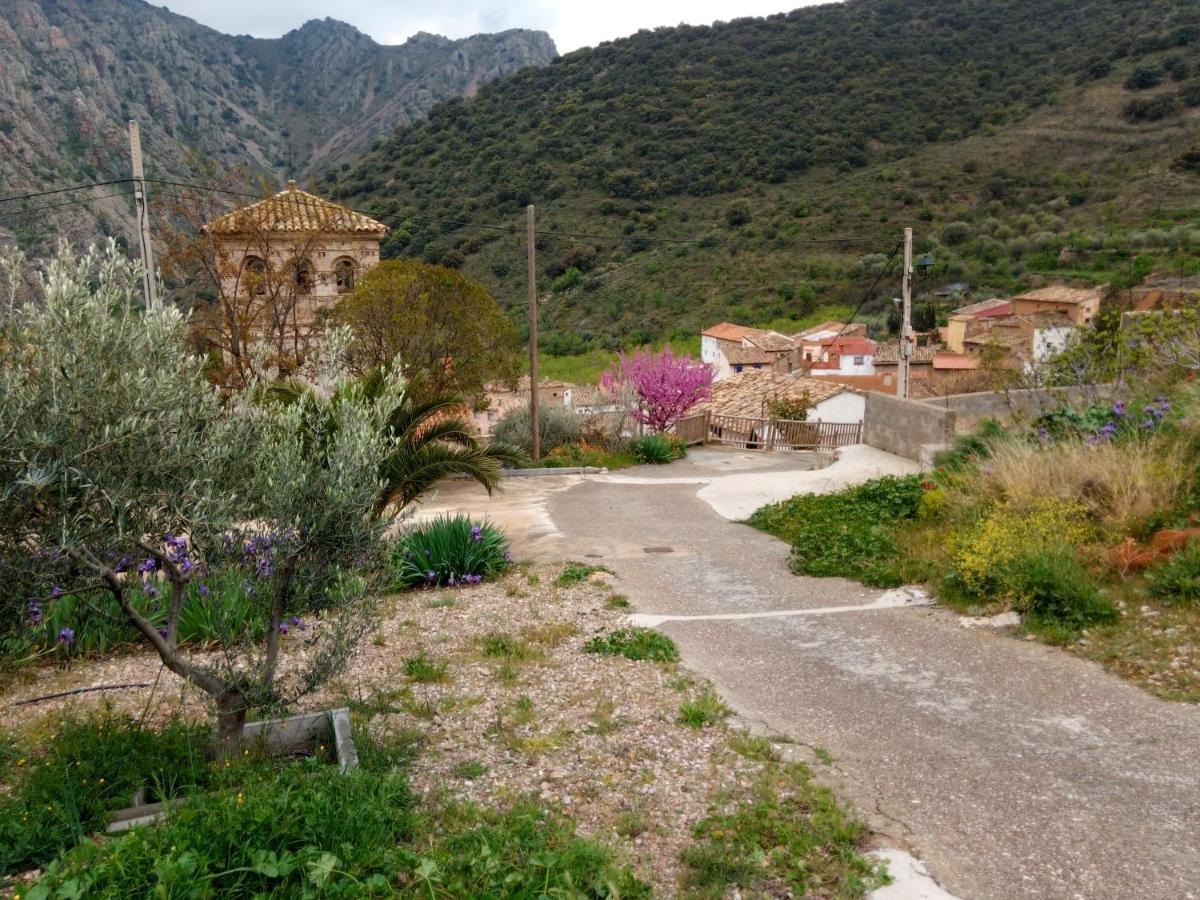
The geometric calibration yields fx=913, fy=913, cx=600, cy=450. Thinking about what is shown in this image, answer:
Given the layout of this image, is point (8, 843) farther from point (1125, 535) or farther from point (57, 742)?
point (1125, 535)

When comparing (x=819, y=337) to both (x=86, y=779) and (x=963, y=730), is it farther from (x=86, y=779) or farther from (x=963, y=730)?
(x=86, y=779)

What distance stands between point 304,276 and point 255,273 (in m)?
2.14

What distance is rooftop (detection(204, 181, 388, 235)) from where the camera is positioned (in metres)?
18.2

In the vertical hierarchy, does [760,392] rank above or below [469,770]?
above

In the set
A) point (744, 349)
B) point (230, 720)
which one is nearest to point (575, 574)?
point (230, 720)

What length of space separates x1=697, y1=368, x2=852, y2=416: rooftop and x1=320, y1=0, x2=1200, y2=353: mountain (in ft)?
41.5

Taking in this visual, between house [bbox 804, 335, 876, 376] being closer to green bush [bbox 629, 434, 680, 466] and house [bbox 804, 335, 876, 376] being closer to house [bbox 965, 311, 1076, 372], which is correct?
house [bbox 965, 311, 1076, 372]

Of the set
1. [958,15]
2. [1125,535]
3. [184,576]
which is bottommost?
[1125,535]

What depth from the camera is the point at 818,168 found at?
5700 centimetres

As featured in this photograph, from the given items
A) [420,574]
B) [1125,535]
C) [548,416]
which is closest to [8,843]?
[420,574]

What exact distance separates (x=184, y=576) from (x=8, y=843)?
1190mm

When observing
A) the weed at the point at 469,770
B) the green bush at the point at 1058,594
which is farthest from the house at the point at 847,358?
the weed at the point at 469,770

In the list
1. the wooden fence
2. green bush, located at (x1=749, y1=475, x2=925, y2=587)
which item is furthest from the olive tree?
the wooden fence

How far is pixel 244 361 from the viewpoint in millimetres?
15664
